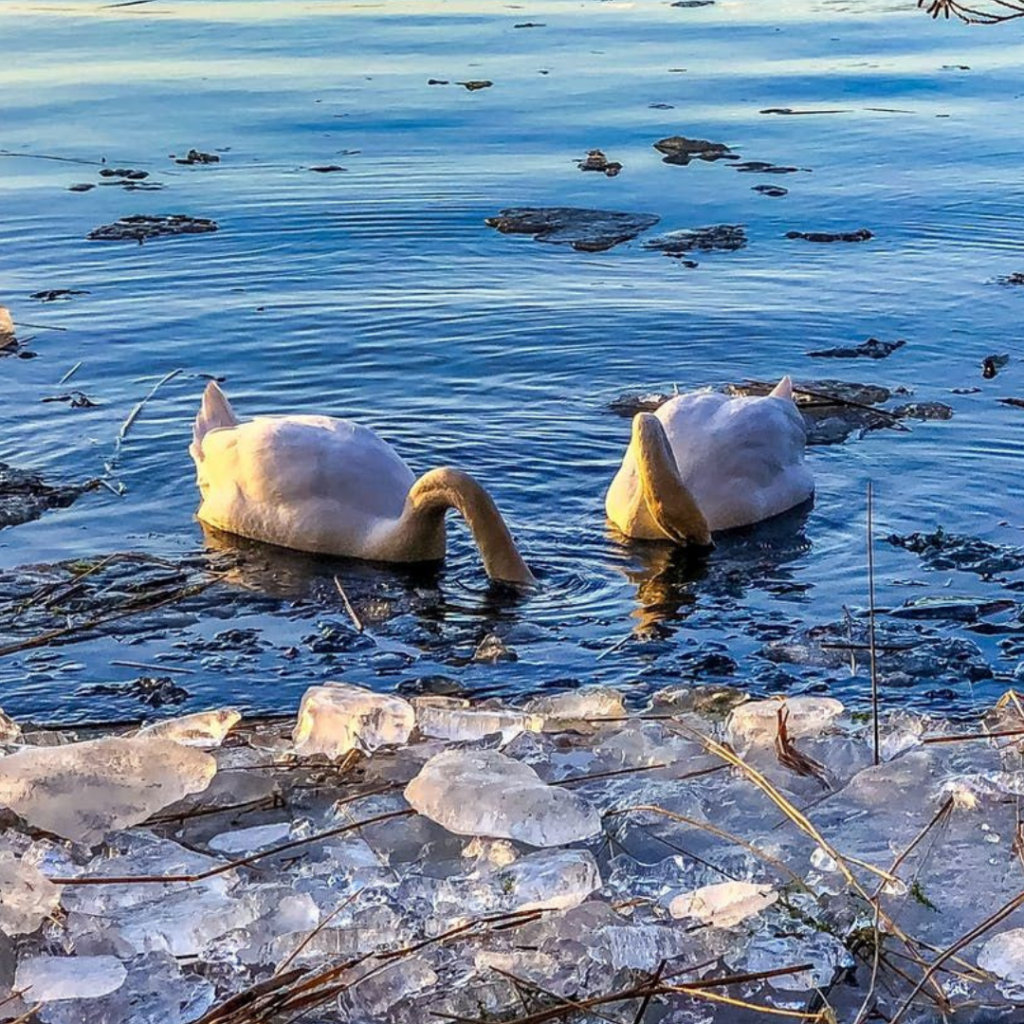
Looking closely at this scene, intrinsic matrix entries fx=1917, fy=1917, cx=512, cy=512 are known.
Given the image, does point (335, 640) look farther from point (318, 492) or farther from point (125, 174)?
point (125, 174)

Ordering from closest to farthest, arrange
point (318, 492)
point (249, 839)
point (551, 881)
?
point (551, 881), point (249, 839), point (318, 492)

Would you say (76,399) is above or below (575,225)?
below

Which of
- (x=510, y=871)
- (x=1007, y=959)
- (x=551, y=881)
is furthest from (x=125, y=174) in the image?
(x=1007, y=959)

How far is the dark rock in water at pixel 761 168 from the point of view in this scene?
16859mm

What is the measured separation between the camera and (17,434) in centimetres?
1027

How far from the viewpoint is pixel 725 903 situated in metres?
4.18

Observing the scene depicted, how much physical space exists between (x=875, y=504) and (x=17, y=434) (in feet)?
14.9

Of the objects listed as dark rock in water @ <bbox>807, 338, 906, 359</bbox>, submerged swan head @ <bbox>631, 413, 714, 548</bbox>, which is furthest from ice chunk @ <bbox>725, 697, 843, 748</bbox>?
dark rock in water @ <bbox>807, 338, 906, 359</bbox>

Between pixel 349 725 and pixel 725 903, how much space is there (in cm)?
143

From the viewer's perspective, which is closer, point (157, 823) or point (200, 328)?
point (157, 823)

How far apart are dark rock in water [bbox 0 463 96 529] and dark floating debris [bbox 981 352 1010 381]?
5.23 metres

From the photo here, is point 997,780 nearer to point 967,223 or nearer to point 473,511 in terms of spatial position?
point 473,511

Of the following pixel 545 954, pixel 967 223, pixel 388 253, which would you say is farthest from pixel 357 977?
pixel 967 223

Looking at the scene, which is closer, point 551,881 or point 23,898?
point 23,898
